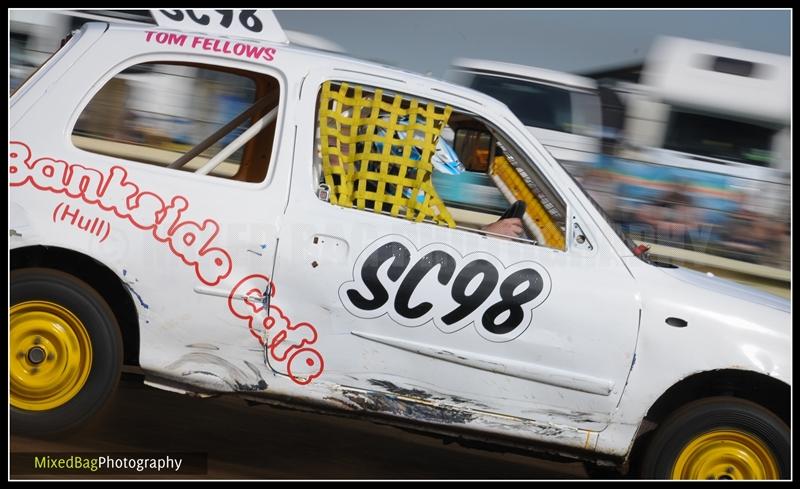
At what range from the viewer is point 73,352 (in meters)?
4.32

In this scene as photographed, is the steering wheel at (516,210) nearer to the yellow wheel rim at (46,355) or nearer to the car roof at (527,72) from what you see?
the yellow wheel rim at (46,355)

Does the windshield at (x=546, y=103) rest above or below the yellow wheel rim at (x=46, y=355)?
above

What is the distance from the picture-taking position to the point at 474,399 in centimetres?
439

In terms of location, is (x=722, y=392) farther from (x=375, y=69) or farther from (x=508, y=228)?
(x=375, y=69)

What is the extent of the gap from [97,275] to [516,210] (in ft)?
6.38

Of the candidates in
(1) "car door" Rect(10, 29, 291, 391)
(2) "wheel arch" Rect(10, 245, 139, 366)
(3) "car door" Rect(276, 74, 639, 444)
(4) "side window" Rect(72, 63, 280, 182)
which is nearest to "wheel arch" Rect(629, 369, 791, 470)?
(3) "car door" Rect(276, 74, 639, 444)

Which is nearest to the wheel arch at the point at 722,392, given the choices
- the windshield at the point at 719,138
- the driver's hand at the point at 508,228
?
the driver's hand at the point at 508,228

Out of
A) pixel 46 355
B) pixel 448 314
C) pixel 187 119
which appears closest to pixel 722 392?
pixel 448 314

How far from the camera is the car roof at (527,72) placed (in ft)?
37.6

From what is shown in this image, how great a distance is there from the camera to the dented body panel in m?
4.29

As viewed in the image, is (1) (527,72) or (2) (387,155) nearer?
(2) (387,155)

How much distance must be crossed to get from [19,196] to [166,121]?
6027 millimetres

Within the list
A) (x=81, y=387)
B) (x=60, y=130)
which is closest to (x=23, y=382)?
(x=81, y=387)

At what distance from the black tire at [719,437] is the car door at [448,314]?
13.5 inches
